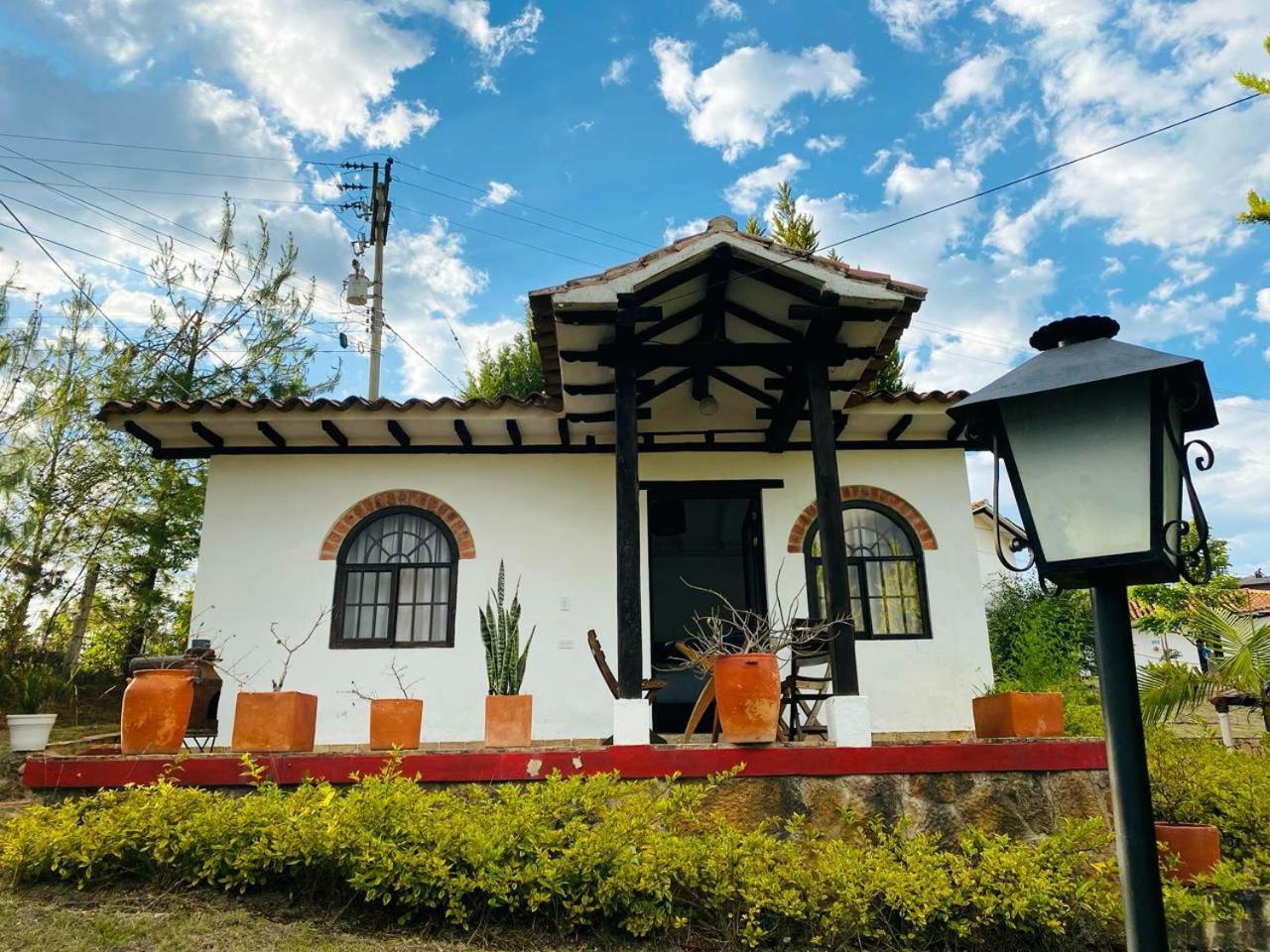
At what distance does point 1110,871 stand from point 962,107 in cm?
606

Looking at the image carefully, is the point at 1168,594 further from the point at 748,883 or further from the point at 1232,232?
the point at 748,883

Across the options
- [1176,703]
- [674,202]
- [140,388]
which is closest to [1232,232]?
[1176,703]

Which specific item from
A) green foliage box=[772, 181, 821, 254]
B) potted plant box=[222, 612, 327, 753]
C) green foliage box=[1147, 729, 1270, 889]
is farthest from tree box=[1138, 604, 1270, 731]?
green foliage box=[772, 181, 821, 254]

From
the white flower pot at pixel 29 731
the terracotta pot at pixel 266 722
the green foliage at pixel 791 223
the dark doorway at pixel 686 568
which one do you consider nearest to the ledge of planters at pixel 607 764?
the terracotta pot at pixel 266 722

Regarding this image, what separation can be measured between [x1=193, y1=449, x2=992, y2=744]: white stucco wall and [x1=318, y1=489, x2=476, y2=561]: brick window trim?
0.21 ft

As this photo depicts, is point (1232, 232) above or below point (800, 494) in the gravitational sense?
above

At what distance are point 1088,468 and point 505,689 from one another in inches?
152

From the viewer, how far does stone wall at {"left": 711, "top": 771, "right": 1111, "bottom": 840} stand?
4223 millimetres

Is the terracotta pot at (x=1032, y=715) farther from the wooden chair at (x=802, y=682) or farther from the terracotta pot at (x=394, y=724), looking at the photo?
the terracotta pot at (x=394, y=724)

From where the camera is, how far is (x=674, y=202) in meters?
7.62

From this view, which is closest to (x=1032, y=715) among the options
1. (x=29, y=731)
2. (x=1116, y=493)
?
(x=1116, y=493)

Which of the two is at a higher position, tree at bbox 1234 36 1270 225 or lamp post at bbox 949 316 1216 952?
tree at bbox 1234 36 1270 225

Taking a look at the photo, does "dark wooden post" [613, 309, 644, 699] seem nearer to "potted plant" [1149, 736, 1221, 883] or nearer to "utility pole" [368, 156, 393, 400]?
"potted plant" [1149, 736, 1221, 883]

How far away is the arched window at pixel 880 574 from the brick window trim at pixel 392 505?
118 inches
